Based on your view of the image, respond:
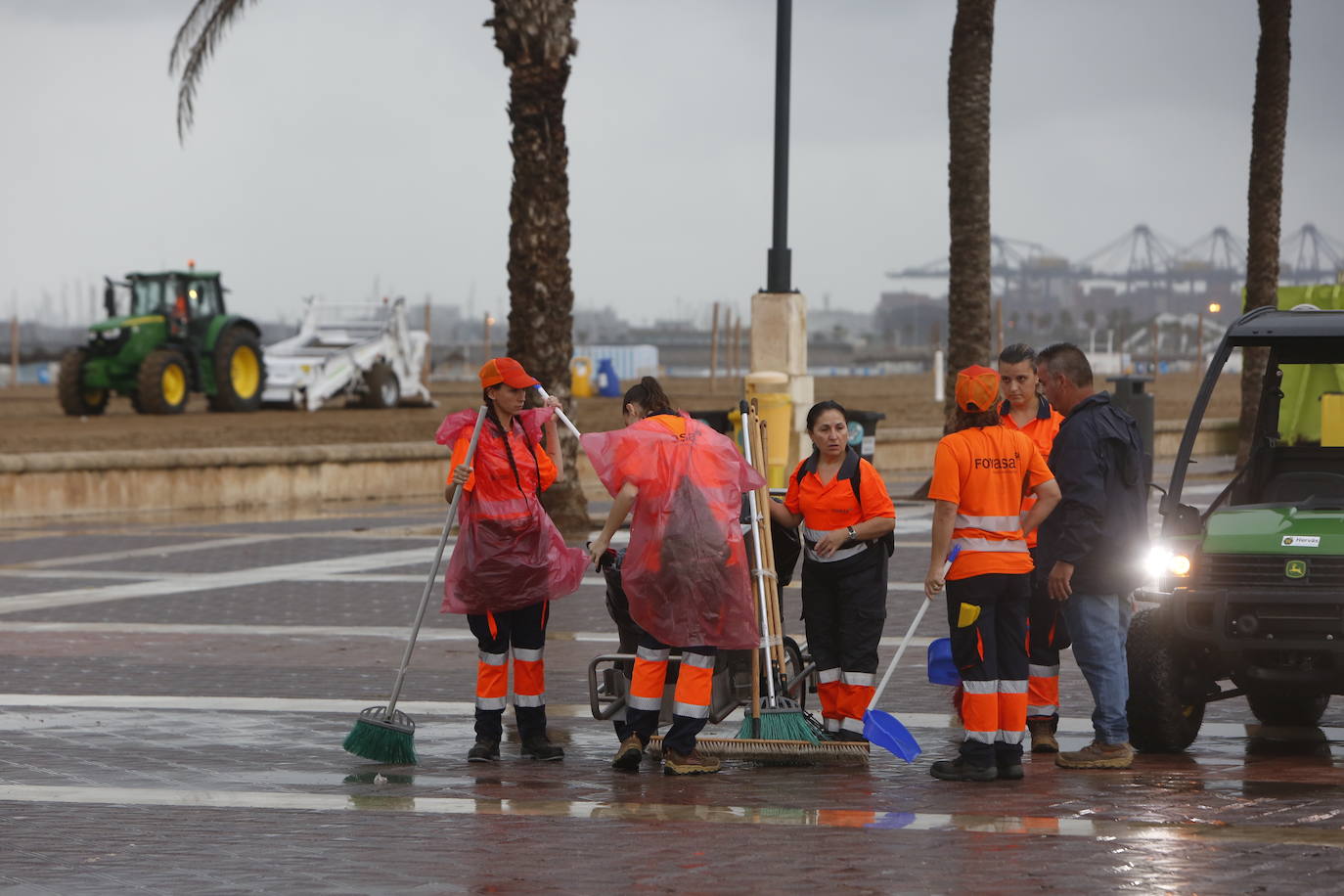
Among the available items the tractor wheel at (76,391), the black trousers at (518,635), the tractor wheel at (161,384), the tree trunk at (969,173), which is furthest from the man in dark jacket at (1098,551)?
the tractor wheel at (76,391)

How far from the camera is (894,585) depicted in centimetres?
1444

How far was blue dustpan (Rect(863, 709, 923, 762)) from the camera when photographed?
773 centimetres

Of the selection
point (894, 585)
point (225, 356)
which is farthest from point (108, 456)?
point (225, 356)

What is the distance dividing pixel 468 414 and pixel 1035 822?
301cm

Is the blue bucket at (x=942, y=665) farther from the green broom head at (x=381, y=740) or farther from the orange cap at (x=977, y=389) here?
the green broom head at (x=381, y=740)

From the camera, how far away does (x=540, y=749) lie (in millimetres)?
8180

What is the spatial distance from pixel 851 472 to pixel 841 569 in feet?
1.32

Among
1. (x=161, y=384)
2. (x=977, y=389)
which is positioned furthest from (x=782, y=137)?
(x=161, y=384)

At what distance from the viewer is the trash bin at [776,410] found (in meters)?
20.2

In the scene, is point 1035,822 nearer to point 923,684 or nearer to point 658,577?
point 658,577

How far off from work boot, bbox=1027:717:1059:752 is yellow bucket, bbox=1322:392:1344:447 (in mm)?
2192

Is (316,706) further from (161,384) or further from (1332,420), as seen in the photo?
(161,384)

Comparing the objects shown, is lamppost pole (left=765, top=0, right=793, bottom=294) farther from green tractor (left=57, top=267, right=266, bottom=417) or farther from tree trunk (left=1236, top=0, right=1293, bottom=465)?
green tractor (left=57, top=267, right=266, bottom=417)

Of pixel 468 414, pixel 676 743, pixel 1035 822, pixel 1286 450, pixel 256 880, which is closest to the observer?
pixel 256 880
